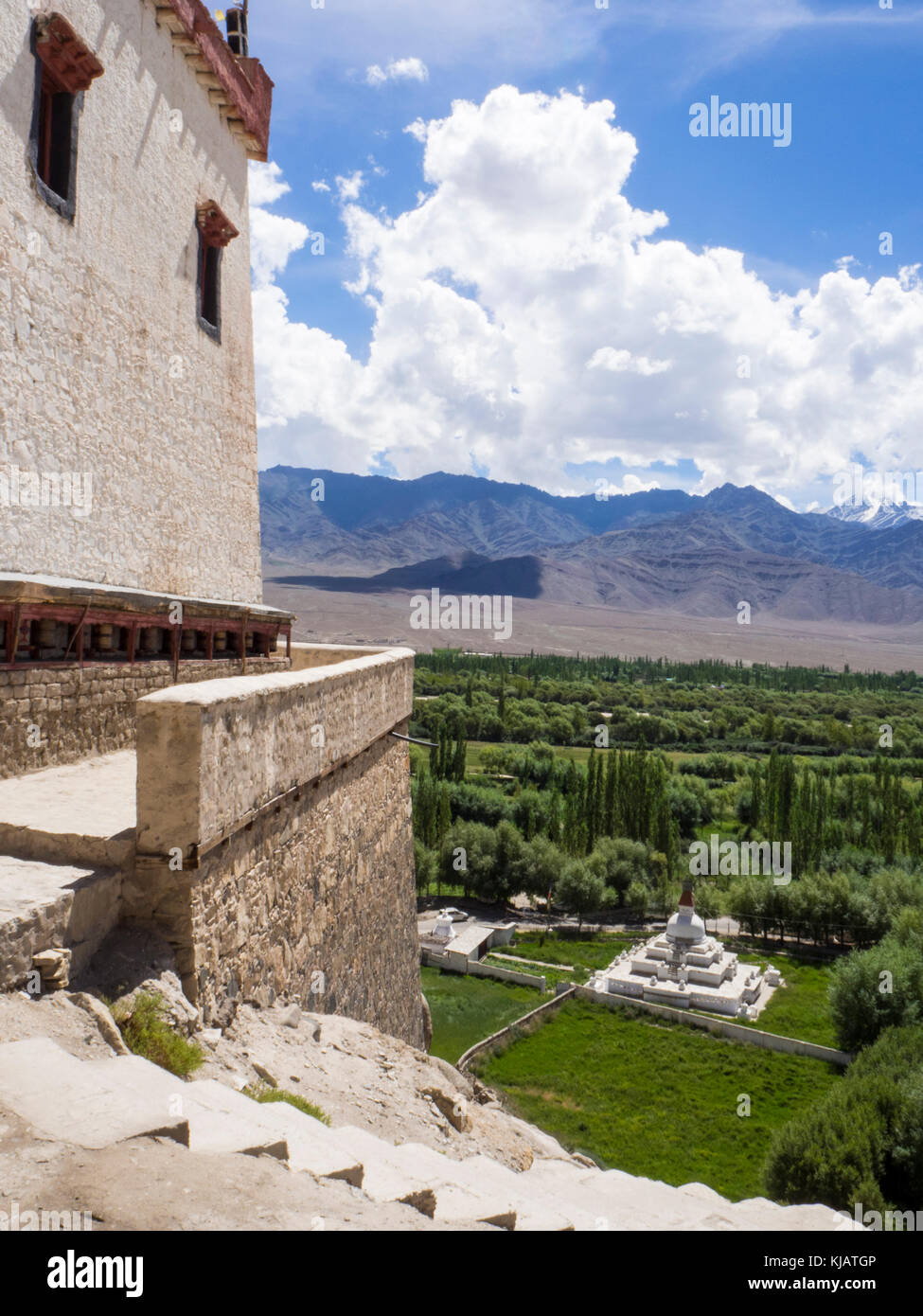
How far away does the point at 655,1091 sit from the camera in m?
22.6

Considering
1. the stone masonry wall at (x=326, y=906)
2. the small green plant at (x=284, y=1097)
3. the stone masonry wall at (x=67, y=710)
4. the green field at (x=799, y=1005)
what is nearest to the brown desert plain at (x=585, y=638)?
the green field at (x=799, y=1005)

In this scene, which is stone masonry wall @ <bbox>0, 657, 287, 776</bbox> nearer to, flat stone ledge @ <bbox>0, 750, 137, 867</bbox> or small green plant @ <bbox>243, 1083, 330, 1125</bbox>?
flat stone ledge @ <bbox>0, 750, 137, 867</bbox>

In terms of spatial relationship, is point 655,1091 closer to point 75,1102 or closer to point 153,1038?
point 153,1038

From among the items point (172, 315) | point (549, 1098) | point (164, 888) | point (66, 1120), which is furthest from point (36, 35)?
point (549, 1098)

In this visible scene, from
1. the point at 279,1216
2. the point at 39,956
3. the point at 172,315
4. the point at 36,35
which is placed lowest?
the point at 279,1216

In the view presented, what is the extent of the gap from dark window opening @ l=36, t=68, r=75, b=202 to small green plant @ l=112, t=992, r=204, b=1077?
283 inches

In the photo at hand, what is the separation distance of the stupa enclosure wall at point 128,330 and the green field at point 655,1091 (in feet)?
50.6

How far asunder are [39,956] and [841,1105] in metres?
18.5

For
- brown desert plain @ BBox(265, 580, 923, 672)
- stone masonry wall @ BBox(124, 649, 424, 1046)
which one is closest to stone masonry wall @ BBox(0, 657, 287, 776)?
stone masonry wall @ BBox(124, 649, 424, 1046)

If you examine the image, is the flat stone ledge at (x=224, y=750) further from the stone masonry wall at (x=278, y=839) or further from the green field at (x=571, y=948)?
the green field at (x=571, y=948)

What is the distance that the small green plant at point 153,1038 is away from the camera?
3.97 meters

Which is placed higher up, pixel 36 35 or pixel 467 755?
pixel 36 35

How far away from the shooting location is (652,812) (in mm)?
42906
